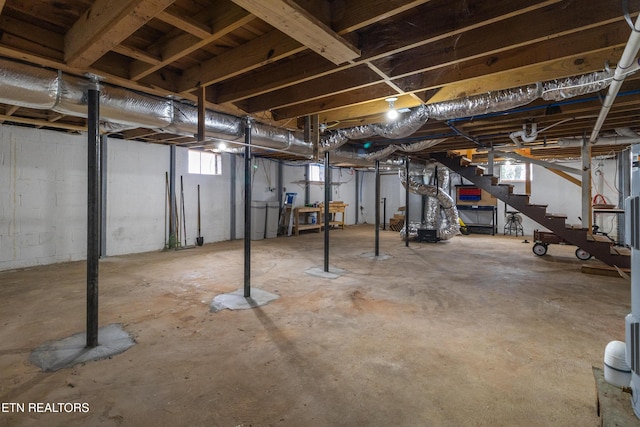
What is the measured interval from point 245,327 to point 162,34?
7.46 ft

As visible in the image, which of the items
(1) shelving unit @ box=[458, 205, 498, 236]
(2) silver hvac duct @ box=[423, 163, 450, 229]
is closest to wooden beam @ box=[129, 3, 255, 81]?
(2) silver hvac duct @ box=[423, 163, 450, 229]

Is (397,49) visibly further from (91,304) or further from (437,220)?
(437,220)

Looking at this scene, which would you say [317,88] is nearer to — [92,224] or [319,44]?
[319,44]

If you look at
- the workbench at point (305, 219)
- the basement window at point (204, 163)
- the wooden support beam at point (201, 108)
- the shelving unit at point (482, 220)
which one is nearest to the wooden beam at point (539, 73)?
the wooden support beam at point (201, 108)

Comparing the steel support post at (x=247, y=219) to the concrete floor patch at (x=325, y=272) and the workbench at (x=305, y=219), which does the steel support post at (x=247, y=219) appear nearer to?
the concrete floor patch at (x=325, y=272)

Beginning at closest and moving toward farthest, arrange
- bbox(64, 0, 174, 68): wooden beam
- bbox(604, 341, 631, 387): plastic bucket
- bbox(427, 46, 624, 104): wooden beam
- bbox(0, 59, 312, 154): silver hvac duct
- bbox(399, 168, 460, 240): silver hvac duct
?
1. bbox(604, 341, 631, 387): plastic bucket
2. bbox(64, 0, 174, 68): wooden beam
3. bbox(0, 59, 312, 154): silver hvac duct
4. bbox(427, 46, 624, 104): wooden beam
5. bbox(399, 168, 460, 240): silver hvac duct

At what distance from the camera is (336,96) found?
3236 millimetres

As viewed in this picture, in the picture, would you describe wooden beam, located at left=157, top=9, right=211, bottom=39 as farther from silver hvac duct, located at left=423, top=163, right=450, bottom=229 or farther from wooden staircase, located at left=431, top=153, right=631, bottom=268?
silver hvac duct, located at left=423, top=163, right=450, bottom=229

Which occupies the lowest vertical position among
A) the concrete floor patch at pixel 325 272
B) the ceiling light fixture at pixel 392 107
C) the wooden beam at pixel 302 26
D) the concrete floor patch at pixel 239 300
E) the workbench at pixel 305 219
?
the concrete floor patch at pixel 239 300

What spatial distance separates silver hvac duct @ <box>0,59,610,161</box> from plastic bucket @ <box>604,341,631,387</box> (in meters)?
2.14

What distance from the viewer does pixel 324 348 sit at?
227cm

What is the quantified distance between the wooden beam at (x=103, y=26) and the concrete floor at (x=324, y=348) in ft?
6.46

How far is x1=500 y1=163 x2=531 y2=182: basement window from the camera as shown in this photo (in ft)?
30.3

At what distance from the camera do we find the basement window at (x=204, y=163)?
6.89 metres
